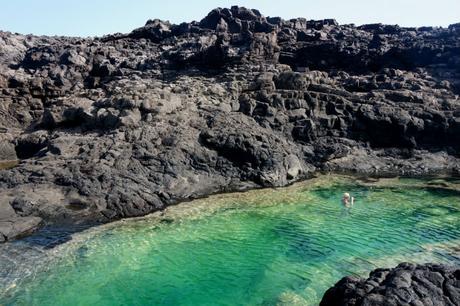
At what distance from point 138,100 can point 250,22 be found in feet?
93.9

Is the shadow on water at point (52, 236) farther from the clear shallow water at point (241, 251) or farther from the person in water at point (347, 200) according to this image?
the person in water at point (347, 200)

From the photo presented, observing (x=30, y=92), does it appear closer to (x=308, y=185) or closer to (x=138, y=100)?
(x=138, y=100)

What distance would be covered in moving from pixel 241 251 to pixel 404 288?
10.0 metres

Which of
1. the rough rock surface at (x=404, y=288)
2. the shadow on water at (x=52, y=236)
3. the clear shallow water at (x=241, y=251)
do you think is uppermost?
the rough rock surface at (x=404, y=288)

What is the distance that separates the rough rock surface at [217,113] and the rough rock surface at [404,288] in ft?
50.5

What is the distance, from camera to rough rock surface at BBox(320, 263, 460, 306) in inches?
386

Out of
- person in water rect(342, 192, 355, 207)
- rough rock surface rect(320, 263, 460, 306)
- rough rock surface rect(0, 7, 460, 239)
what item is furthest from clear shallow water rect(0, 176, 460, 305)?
rough rock surface rect(320, 263, 460, 306)

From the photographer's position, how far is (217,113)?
3419 centimetres

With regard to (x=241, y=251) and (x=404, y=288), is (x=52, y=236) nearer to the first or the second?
(x=241, y=251)

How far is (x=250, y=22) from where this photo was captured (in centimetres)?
5634

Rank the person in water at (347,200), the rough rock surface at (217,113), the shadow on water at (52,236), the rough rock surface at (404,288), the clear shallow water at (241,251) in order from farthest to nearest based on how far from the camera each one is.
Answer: the rough rock surface at (217,113) → the person in water at (347,200) → the shadow on water at (52,236) → the clear shallow water at (241,251) → the rough rock surface at (404,288)

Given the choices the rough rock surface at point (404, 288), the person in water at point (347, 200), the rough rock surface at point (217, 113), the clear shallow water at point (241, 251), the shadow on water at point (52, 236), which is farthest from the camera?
the rough rock surface at point (217, 113)

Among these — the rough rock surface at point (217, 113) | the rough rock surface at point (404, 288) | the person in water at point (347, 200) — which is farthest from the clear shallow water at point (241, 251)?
the rough rock surface at point (404, 288)

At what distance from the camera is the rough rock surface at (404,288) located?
9.81 meters
